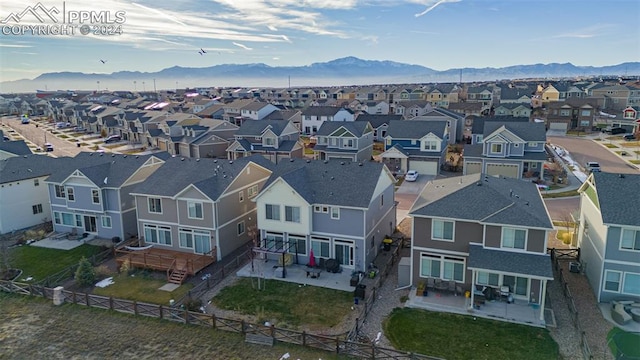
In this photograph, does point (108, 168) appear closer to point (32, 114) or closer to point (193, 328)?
point (193, 328)

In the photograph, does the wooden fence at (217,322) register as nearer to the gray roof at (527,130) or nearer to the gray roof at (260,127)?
the gray roof at (527,130)

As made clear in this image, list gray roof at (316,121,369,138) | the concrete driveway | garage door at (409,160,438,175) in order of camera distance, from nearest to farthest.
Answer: the concrete driveway, garage door at (409,160,438,175), gray roof at (316,121,369,138)

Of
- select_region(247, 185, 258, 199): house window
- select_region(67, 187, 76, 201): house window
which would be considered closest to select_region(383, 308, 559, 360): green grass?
select_region(247, 185, 258, 199): house window

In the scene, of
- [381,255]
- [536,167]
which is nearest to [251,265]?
[381,255]

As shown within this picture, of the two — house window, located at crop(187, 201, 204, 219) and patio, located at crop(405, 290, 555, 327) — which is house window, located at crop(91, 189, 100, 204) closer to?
house window, located at crop(187, 201, 204, 219)

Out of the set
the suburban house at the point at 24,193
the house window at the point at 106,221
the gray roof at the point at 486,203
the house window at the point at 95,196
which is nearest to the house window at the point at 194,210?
the house window at the point at 106,221

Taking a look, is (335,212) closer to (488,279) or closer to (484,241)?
(484,241)
